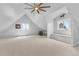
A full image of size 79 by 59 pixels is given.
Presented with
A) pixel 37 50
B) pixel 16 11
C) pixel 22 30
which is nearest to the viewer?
pixel 37 50

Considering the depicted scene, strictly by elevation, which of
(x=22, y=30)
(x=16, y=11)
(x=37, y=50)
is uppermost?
(x=16, y=11)

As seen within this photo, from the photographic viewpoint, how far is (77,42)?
4309 millimetres

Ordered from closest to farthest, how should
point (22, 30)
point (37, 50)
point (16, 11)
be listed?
1. point (37, 50)
2. point (16, 11)
3. point (22, 30)

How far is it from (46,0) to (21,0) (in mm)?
225

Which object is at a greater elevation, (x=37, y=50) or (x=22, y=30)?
(x=22, y=30)

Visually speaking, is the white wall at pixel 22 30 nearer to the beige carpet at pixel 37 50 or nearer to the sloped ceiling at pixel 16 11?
the sloped ceiling at pixel 16 11

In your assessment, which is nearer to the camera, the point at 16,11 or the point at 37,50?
the point at 37,50

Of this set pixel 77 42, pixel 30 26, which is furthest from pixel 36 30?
pixel 77 42

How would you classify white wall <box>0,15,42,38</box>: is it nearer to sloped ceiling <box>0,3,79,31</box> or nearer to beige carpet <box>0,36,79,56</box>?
sloped ceiling <box>0,3,79,31</box>

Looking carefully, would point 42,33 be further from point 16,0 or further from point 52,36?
point 16,0

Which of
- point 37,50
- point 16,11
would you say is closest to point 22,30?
point 16,11

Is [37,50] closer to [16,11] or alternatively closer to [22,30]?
[16,11]

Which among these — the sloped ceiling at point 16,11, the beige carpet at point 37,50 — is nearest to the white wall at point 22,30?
the sloped ceiling at point 16,11

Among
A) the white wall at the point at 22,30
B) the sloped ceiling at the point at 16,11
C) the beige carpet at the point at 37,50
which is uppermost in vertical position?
the sloped ceiling at the point at 16,11
